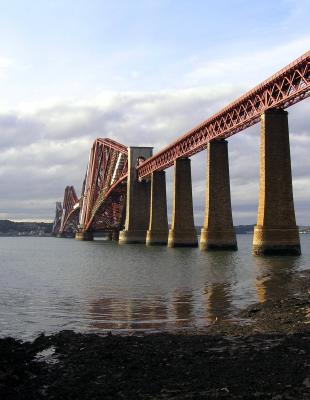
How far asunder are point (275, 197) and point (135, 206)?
52111mm

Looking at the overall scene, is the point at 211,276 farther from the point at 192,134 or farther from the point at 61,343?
the point at 192,134

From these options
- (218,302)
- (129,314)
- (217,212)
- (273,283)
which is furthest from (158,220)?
(129,314)

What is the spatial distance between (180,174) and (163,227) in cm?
1325

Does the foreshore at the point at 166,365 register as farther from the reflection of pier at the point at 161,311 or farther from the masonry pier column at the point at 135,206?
the masonry pier column at the point at 135,206

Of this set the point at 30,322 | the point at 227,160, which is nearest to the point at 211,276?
the point at 30,322

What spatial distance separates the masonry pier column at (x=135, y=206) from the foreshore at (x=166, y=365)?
269ft

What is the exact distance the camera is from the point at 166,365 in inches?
358

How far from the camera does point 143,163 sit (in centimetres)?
9594

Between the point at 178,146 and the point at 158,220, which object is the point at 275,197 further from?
the point at 158,220

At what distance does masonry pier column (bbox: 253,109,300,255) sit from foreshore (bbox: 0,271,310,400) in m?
33.8

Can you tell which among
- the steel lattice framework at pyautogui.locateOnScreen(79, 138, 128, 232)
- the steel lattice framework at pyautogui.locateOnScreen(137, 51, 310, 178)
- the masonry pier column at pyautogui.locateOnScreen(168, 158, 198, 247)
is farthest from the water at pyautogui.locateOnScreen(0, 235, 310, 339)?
the steel lattice framework at pyautogui.locateOnScreen(79, 138, 128, 232)

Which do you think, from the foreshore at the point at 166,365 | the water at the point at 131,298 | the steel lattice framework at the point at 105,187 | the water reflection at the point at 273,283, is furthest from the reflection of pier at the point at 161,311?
the steel lattice framework at the point at 105,187

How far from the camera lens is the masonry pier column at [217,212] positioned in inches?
2324

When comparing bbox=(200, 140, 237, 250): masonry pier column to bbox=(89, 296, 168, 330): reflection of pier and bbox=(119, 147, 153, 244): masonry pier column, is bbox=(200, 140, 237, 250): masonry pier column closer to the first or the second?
bbox=(119, 147, 153, 244): masonry pier column
